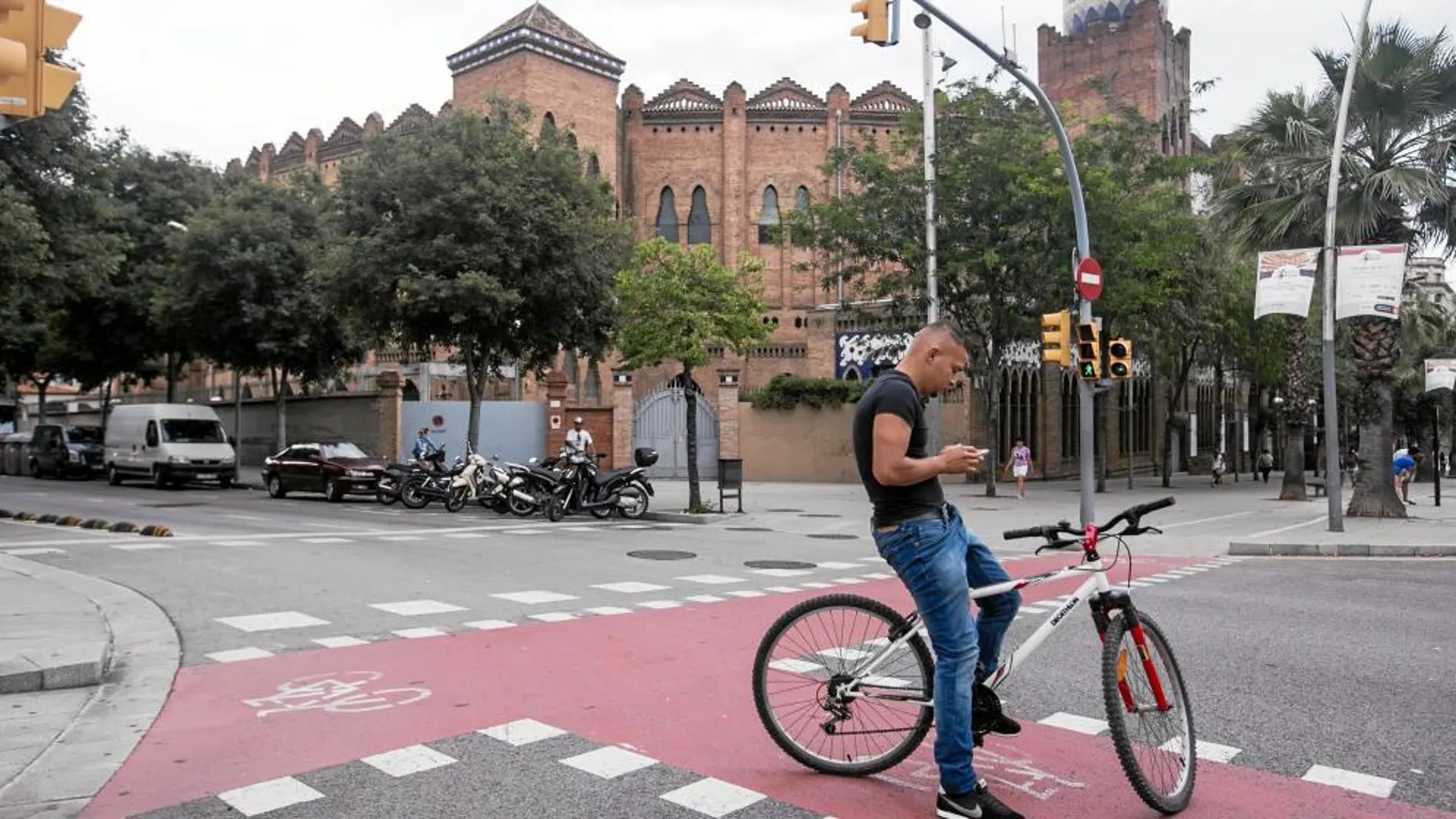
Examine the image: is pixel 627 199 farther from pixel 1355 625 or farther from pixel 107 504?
pixel 1355 625

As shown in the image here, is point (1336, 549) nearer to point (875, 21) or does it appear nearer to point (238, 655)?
point (875, 21)

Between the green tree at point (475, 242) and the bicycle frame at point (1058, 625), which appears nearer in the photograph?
the bicycle frame at point (1058, 625)

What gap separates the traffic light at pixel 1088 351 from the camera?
14.8m

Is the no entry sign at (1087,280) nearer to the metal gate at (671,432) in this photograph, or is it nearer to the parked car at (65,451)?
the metal gate at (671,432)

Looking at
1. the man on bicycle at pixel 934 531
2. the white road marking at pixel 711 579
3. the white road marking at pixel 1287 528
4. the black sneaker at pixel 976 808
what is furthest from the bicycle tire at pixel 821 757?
the white road marking at pixel 1287 528

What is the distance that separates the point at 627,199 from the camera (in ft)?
154

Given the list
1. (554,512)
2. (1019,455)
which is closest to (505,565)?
(554,512)

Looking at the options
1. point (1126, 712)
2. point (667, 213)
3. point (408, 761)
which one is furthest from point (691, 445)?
point (667, 213)

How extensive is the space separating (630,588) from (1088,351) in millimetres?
8055

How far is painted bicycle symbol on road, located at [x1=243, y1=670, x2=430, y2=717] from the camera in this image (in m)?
5.62

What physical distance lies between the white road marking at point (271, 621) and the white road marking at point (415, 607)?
0.61 m

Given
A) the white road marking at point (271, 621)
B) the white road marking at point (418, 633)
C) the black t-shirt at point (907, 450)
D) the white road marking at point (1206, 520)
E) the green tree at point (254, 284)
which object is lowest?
the white road marking at point (1206, 520)

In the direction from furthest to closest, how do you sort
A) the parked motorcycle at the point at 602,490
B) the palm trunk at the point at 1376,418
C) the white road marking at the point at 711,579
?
the parked motorcycle at the point at 602,490, the palm trunk at the point at 1376,418, the white road marking at the point at 711,579

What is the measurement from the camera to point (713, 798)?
412cm
